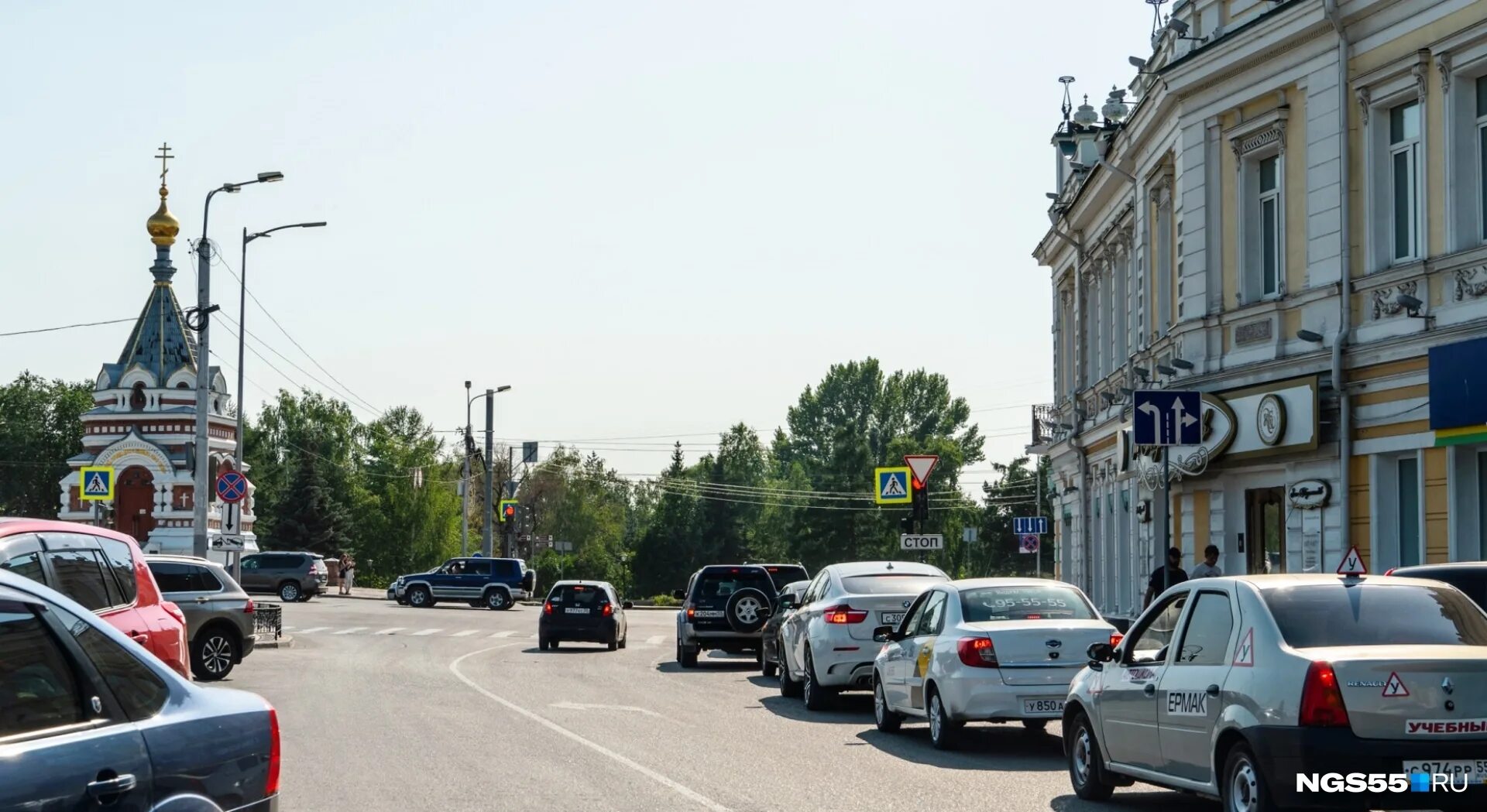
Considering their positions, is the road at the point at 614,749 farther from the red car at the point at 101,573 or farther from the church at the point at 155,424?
the church at the point at 155,424

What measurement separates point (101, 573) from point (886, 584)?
10613 mm

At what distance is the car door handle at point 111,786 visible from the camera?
504cm

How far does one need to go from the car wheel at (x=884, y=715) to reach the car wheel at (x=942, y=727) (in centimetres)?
148

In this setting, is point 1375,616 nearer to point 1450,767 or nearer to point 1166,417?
point 1450,767

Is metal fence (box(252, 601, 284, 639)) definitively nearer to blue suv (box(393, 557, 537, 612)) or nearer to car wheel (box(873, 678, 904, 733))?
car wheel (box(873, 678, 904, 733))

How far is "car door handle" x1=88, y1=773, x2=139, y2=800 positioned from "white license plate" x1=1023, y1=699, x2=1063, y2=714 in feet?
32.2

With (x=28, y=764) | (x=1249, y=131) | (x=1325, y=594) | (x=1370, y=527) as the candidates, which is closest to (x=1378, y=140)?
(x=1249, y=131)

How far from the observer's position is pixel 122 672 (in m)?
5.46

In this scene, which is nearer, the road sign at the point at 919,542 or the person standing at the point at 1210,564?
the person standing at the point at 1210,564

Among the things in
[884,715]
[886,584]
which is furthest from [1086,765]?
[886,584]

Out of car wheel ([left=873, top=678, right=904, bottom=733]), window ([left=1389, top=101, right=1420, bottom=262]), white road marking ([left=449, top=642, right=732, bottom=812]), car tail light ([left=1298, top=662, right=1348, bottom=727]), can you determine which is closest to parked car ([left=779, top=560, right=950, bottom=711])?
car wheel ([left=873, top=678, right=904, bottom=733])

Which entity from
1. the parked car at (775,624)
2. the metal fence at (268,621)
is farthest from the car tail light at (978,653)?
the metal fence at (268,621)

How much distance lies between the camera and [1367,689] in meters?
8.53

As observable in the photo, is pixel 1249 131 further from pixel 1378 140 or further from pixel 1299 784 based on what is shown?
pixel 1299 784
